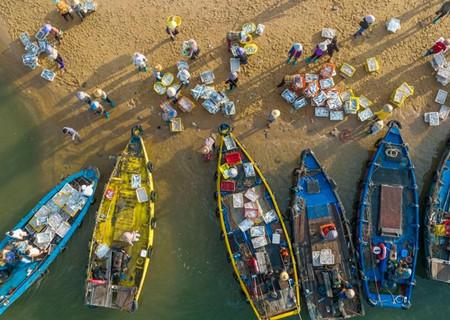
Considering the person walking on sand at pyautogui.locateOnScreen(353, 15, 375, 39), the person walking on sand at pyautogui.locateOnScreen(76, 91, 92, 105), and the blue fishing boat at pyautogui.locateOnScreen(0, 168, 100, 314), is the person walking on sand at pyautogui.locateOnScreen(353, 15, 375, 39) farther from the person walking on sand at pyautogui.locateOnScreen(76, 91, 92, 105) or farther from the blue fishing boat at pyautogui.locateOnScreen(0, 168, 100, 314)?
the blue fishing boat at pyautogui.locateOnScreen(0, 168, 100, 314)

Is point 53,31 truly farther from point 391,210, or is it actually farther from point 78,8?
point 391,210

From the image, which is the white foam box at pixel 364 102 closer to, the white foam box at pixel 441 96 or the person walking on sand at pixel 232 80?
Result: the white foam box at pixel 441 96

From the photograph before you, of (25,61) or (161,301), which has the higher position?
(25,61)

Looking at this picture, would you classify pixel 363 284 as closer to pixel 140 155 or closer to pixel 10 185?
pixel 140 155

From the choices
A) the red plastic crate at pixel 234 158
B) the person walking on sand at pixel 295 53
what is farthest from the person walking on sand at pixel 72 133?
the person walking on sand at pixel 295 53

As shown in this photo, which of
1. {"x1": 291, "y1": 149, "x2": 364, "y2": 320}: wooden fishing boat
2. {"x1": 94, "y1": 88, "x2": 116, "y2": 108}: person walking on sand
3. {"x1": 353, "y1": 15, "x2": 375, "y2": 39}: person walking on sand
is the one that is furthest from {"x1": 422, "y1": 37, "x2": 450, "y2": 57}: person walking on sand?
{"x1": 94, "y1": 88, "x2": 116, "y2": 108}: person walking on sand

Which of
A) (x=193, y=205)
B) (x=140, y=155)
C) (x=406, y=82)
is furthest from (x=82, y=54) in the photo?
(x=406, y=82)
